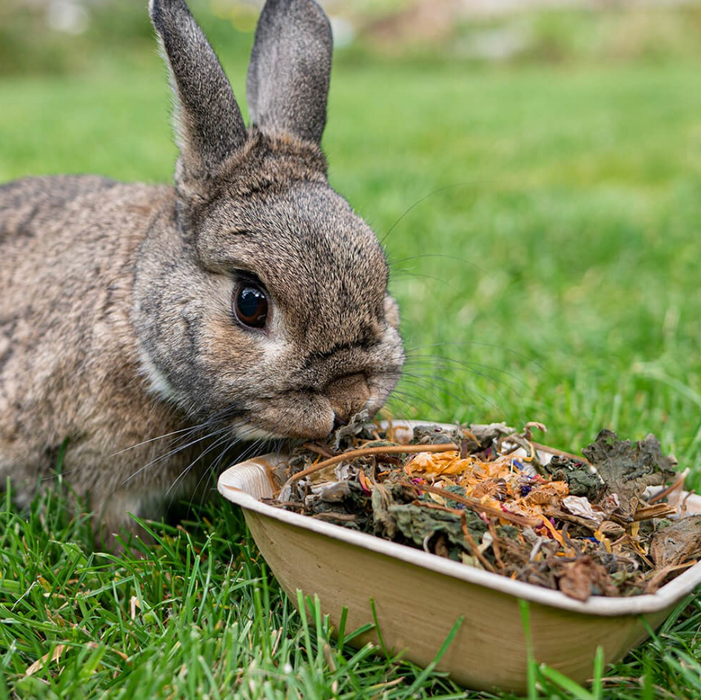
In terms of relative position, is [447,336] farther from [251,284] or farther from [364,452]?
[364,452]

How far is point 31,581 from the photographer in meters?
2.63

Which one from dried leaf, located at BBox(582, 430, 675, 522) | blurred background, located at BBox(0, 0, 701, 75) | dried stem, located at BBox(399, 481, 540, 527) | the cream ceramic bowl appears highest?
blurred background, located at BBox(0, 0, 701, 75)

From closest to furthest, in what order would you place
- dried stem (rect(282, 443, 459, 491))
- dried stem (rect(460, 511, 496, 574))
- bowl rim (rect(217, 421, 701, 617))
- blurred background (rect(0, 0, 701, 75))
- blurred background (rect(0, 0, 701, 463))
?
bowl rim (rect(217, 421, 701, 617)) → dried stem (rect(460, 511, 496, 574)) → dried stem (rect(282, 443, 459, 491)) → blurred background (rect(0, 0, 701, 463)) → blurred background (rect(0, 0, 701, 75))

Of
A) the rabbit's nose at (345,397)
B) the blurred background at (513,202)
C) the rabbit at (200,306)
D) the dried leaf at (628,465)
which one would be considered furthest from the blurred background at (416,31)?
the dried leaf at (628,465)

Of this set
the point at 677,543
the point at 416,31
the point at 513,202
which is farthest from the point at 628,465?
the point at 416,31

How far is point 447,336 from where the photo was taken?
444 cm

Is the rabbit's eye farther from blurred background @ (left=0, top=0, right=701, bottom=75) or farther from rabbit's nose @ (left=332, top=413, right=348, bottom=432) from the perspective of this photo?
blurred background @ (left=0, top=0, right=701, bottom=75)

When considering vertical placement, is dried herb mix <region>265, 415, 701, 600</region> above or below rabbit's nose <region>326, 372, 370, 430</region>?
below

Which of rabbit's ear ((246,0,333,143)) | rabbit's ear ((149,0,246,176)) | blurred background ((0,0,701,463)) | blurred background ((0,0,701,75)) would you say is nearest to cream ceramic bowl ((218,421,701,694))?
blurred background ((0,0,701,463))

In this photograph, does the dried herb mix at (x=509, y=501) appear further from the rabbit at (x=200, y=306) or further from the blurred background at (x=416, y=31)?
the blurred background at (x=416, y=31)

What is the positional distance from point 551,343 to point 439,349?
63 cm

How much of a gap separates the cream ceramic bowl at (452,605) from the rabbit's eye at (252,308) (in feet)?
1.90

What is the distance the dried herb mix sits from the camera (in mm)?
2176

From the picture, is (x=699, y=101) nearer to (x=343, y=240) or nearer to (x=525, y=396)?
(x=525, y=396)
